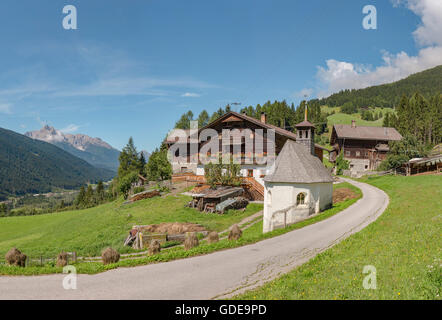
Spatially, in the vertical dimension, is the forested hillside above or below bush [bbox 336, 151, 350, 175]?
above

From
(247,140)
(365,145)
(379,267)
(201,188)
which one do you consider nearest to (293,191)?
(379,267)

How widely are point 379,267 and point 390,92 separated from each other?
691ft

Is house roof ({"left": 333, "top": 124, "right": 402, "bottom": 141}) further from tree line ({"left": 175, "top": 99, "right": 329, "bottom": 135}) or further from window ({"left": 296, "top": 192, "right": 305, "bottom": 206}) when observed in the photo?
window ({"left": 296, "top": 192, "right": 305, "bottom": 206})

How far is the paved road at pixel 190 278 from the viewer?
8.71 metres

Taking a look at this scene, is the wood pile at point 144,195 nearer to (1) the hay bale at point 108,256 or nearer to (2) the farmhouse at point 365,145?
(1) the hay bale at point 108,256

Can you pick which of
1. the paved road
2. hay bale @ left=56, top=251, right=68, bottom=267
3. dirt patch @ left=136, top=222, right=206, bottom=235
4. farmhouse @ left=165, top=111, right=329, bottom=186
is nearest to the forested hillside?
farmhouse @ left=165, top=111, right=329, bottom=186

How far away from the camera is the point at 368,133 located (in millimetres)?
64562

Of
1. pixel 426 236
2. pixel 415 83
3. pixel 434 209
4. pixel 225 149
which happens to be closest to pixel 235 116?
pixel 225 149

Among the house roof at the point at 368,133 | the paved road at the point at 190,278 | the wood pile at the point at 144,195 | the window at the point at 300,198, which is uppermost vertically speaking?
the house roof at the point at 368,133

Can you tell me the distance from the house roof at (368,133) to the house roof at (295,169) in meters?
45.4

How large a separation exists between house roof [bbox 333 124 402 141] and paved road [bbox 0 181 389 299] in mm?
56197

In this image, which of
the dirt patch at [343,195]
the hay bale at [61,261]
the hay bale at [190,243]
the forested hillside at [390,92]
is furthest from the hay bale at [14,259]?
the forested hillside at [390,92]

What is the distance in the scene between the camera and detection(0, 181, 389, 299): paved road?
8711 mm
